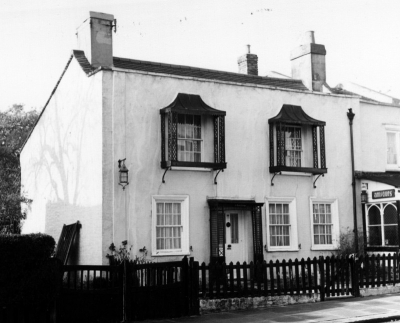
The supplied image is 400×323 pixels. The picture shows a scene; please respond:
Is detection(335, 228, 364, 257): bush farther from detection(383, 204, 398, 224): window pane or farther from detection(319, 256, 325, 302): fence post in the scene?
detection(319, 256, 325, 302): fence post

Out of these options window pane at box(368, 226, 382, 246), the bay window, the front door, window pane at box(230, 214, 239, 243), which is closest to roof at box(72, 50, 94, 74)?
the bay window

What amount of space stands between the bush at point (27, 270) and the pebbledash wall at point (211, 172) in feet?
17.4

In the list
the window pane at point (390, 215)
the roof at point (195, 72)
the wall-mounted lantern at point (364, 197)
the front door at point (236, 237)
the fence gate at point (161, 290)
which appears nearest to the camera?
the fence gate at point (161, 290)

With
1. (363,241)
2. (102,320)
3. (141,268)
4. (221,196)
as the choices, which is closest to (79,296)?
(102,320)

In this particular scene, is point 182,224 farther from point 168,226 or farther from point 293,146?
point 293,146

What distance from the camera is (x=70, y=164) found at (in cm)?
1909

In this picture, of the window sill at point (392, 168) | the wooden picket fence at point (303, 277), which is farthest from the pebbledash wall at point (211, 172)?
the wooden picket fence at point (303, 277)

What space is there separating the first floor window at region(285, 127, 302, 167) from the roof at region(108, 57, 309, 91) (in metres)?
3.09

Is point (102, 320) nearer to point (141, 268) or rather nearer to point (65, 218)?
point (141, 268)

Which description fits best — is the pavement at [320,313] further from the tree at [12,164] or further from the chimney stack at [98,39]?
the tree at [12,164]

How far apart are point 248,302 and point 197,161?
18.3 feet

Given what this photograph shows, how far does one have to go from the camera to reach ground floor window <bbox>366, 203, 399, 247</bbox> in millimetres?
19891

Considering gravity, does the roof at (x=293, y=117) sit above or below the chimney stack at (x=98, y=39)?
below

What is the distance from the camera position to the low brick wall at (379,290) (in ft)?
52.1
